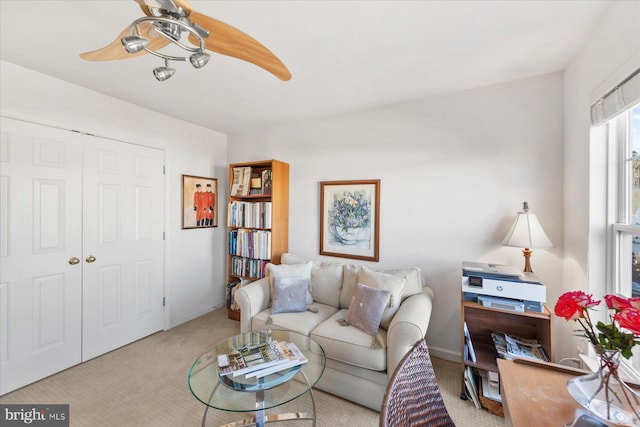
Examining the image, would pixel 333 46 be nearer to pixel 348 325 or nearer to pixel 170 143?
pixel 348 325

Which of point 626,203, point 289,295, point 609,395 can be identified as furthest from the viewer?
point 289,295

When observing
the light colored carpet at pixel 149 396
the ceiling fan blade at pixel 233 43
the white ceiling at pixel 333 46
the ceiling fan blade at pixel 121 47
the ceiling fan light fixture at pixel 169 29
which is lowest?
the light colored carpet at pixel 149 396

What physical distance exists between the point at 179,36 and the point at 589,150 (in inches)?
93.4

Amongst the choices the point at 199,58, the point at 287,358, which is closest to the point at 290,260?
the point at 287,358

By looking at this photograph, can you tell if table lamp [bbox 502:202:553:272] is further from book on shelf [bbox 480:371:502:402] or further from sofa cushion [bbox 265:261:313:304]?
sofa cushion [bbox 265:261:313:304]

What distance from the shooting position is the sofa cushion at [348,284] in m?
2.40

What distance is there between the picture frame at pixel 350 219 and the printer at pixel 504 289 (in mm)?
955

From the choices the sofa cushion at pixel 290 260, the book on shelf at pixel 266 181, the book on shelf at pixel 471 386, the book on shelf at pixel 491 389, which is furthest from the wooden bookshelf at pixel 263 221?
the book on shelf at pixel 491 389

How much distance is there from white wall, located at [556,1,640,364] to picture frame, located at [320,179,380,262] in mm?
1473

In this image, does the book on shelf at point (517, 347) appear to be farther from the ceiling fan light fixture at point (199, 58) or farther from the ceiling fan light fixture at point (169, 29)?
the ceiling fan light fixture at point (169, 29)

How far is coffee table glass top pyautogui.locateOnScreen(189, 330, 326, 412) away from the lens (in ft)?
4.47

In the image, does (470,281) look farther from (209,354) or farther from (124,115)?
(124,115)

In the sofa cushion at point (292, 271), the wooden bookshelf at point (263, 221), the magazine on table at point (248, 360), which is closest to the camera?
the magazine on table at point (248, 360)

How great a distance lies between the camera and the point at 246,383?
1.38 meters
